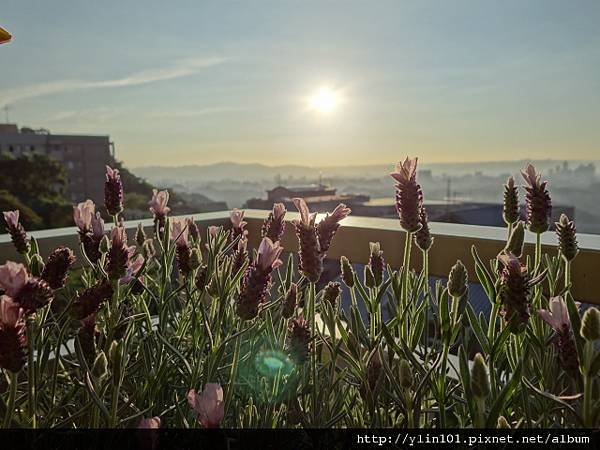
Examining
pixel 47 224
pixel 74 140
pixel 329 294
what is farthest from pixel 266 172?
pixel 329 294

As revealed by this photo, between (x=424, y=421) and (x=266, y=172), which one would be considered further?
(x=266, y=172)

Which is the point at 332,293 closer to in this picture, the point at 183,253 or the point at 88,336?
the point at 183,253

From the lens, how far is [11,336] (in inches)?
26.1

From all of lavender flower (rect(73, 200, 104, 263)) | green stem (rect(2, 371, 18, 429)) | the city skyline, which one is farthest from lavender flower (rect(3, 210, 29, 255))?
the city skyline

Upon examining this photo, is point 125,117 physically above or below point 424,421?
above

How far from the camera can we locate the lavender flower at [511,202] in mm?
1062

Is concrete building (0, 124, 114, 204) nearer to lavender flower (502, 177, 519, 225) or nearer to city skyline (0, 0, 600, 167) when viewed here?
city skyline (0, 0, 600, 167)

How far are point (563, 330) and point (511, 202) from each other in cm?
39

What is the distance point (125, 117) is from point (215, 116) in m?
7.69

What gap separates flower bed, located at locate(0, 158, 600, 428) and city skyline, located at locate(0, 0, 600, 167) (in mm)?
17081

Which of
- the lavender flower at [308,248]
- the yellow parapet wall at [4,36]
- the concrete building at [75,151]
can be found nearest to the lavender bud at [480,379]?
the lavender flower at [308,248]

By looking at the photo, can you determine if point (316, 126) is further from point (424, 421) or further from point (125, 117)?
point (424, 421)

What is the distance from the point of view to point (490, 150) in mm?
44531

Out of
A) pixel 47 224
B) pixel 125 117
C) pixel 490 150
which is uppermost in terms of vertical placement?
pixel 125 117
